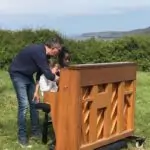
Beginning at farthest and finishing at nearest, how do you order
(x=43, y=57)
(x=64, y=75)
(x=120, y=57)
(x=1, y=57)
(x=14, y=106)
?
(x=120, y=57) < (x=1, y=57) < (x=14, y=106) < (x=43, y=57) < (x=64, y=75)

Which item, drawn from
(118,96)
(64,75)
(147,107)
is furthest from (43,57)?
(147,107)

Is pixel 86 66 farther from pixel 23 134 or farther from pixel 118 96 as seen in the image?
pixel 23 134

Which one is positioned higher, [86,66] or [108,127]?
[86,66]

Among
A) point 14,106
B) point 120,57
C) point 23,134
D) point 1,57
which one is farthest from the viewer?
point 120,57

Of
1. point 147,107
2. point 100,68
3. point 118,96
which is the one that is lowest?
point 147,107

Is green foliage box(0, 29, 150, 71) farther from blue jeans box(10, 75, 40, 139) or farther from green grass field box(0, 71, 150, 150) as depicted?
blue jeans box(10, 75, 40, 139)

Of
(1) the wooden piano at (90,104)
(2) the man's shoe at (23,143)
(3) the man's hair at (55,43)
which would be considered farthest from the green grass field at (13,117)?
(3) the man's hair at (55,43)

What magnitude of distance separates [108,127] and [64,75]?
126cm

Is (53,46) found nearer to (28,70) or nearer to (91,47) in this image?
(28,70)

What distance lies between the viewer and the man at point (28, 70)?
24.3ft

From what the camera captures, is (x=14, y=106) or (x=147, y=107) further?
(x=147, y=107)

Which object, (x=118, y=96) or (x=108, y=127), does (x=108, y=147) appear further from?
(x=118, y=96)

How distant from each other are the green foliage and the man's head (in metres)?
13.1

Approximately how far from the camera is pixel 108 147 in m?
7.62
